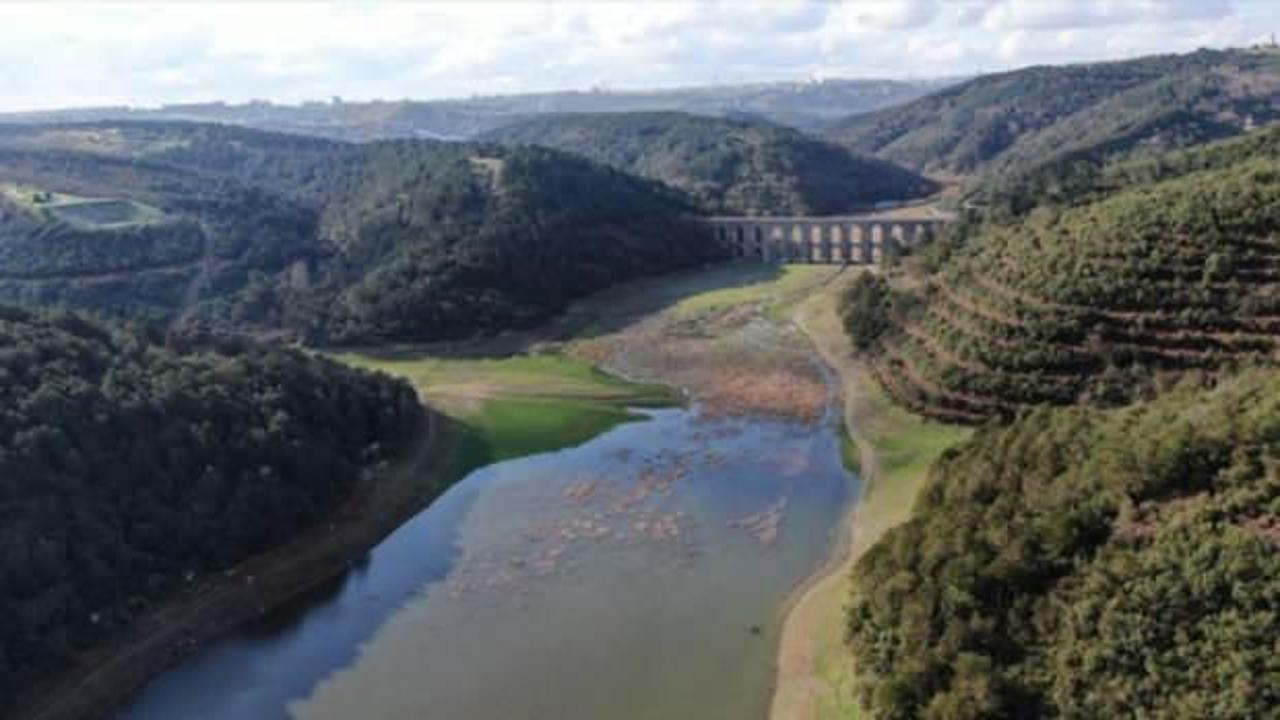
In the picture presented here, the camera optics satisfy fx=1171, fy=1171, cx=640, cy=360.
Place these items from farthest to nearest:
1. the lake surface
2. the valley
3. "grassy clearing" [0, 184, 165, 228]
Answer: "grassy clearing" [0, 184, 165, 228] → the lake surface → the valley

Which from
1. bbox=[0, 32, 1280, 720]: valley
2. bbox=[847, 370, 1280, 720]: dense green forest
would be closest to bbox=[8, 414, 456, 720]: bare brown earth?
bbox=[0, 32, 1280, 720]: valley

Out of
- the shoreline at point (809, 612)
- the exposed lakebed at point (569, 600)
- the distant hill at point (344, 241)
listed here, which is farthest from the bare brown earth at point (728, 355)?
the shoreline at point (809, 612)

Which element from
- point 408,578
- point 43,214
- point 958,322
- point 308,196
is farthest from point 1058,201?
point 308,196

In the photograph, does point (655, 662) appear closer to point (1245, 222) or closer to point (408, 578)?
point (408, 578)

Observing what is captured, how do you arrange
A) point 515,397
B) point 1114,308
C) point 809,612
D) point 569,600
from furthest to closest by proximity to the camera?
point 515,397
point 1114,308
point 569,600
point 809,612

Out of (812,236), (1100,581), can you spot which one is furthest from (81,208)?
(1100,581)

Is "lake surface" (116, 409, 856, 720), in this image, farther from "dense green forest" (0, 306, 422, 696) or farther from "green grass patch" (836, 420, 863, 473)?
"dense green forest" (0, 306, 422, 696)

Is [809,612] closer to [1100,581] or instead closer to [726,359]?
[1100,581]
